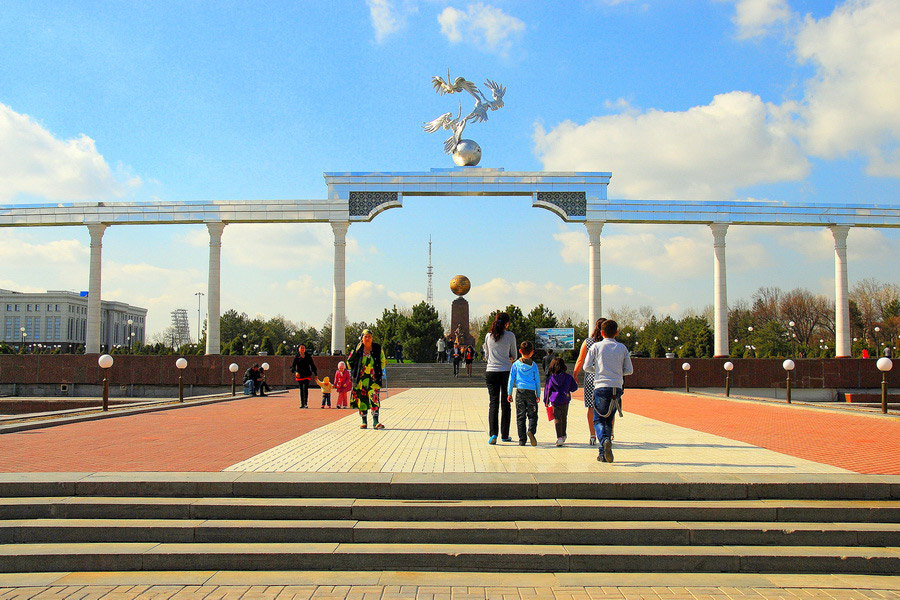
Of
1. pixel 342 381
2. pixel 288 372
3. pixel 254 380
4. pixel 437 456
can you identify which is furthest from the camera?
pixel 288 372

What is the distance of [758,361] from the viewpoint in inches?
1168

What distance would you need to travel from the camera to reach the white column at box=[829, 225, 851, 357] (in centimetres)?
3359

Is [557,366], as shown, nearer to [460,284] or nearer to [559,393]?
[559,393]

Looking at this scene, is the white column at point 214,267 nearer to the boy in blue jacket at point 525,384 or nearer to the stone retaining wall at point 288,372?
the stone retaining wall at point 288,372

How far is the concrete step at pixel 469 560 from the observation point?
5496 millimetres

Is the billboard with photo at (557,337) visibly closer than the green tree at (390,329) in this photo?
Yes

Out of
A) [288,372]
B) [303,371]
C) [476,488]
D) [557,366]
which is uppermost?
[557,366]

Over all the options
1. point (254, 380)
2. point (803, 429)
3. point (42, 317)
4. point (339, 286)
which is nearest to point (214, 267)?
point (339, 286)

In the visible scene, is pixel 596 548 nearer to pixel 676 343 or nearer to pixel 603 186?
pixel 603 186

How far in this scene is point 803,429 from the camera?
12031 mm

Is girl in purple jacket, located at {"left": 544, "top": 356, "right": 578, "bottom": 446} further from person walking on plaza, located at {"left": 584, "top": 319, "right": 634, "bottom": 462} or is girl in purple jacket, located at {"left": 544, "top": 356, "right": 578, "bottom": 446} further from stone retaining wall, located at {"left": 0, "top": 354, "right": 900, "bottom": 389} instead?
stone retaining wall, located at {"left": 0, "top": 354, "right": 900, "bottom": 389}

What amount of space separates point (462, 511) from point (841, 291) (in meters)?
34.9

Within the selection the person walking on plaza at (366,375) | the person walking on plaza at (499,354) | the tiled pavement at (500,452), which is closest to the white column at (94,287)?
the tiled pavement at (500,452)

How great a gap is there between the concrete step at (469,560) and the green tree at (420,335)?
4680 cm
